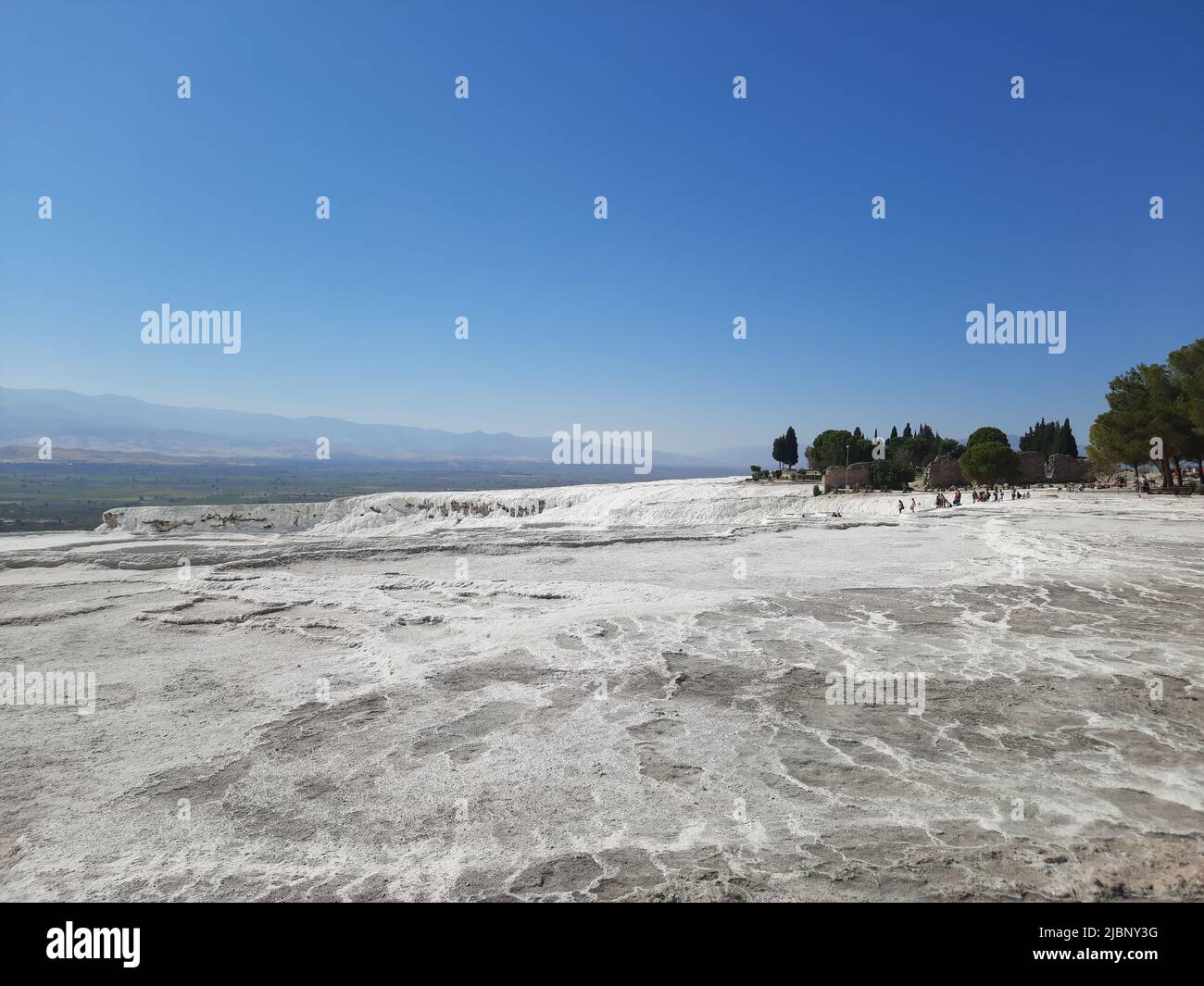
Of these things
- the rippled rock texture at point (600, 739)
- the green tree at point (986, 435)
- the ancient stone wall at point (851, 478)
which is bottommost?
the rippled rock texture at point (600, 739)

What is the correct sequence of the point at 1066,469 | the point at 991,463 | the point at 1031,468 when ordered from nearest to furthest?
the point at 991,463 < the point at 1066,469 < the point at 1031,468

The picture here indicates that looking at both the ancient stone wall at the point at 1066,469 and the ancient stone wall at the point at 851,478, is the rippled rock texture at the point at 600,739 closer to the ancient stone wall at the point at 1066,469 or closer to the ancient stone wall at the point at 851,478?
the ancient stone wall at the point at 851,478

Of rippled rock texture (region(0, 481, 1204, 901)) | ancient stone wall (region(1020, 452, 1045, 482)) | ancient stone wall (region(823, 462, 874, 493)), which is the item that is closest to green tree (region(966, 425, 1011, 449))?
ancient stone wall (region(1020, 452, 1045, 482))

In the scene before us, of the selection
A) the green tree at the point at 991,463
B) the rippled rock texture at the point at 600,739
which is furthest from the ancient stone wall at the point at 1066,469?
the rippled rock texture at the point at 600,739

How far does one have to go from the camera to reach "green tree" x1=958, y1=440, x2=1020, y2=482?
5272 centimetres

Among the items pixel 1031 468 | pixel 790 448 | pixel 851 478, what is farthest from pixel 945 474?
pixel 790 448

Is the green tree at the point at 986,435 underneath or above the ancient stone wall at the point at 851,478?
above

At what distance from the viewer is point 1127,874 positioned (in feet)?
11.8

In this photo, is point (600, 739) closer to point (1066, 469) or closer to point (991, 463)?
point (991, 463)

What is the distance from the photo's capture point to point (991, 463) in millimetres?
52625

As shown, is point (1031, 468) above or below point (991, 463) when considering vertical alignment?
below

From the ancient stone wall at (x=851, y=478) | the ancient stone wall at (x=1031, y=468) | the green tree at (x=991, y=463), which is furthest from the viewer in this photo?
the ancient stone wall at (x=1031, y=468)

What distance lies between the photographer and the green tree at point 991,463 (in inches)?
2076
